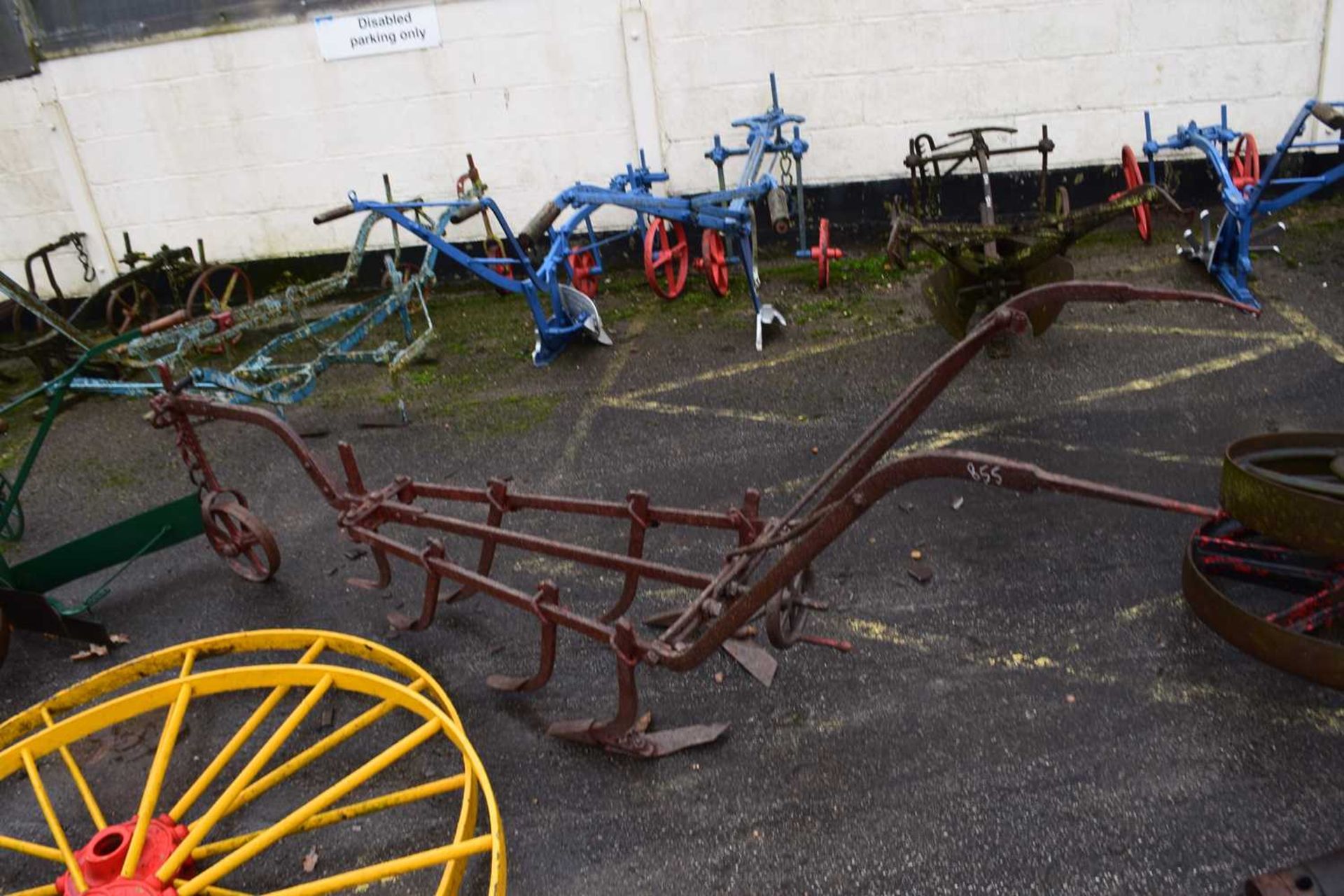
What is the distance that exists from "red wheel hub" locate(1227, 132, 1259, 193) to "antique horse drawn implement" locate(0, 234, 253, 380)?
23.1 feet

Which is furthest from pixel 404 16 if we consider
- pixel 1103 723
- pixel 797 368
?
pixel 1103 723

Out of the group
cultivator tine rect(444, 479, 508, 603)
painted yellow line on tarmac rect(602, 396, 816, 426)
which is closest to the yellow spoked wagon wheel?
cultivator tine rect(444, 479, 508, 603)

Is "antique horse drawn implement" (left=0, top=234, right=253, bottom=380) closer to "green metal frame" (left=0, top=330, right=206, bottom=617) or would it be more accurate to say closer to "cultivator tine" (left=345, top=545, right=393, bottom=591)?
"green metal frame" (left=0, top=330, right=206, bottom=617)

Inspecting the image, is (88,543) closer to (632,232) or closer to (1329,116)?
(632,232)

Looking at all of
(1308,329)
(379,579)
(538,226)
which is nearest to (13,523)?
(379,579)

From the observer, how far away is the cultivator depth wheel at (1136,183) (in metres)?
6.70

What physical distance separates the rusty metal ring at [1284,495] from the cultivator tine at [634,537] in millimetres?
1922

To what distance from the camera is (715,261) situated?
677 centimetres

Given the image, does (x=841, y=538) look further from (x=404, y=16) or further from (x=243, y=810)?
(x=404, y=16)

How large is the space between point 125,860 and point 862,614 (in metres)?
2.48

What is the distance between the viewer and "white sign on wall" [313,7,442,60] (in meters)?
7.70

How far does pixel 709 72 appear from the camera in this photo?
7.62 meters

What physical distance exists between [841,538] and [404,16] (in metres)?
6.27

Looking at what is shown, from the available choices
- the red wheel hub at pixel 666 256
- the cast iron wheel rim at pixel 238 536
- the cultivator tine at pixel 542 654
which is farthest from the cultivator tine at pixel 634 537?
the red wheel hub at pixel 666 256
